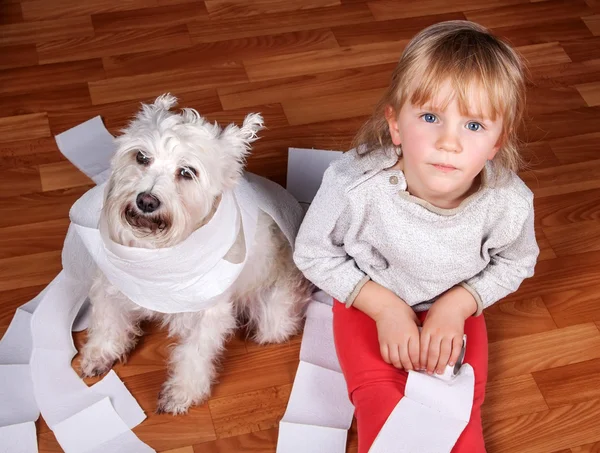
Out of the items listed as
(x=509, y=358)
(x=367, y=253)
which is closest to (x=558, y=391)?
(x=509, y=358)

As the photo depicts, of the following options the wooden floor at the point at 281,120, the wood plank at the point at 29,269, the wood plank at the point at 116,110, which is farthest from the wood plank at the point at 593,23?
the wood plank at the point at 29,269

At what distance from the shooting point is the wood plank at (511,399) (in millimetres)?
1891

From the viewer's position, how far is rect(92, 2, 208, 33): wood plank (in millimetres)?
2629

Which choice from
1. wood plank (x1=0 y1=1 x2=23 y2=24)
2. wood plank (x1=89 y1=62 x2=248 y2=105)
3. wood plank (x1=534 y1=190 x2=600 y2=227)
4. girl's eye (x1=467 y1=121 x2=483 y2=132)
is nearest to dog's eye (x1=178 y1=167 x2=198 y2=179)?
girl's eye (x1=467 y1=121 x2=483 y2=132)

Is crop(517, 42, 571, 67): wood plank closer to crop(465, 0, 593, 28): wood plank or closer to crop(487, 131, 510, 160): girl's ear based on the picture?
crop(465, 0, 593, 28): wood plank

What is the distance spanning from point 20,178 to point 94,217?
56 centimetres

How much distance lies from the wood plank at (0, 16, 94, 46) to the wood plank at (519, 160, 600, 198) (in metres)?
1.34

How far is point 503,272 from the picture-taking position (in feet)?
5.70

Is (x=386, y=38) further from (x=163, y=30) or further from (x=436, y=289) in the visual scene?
(x=436, y=289)

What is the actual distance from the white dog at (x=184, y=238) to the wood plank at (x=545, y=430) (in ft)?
1.63

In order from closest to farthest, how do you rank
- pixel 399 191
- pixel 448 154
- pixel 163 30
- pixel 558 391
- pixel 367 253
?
1. pixel 448 154
2. pixel 399 191
3. pixel 367 253
4. pixel 558 391
5. pixel 163 30

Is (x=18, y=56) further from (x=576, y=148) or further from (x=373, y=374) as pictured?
(x=576, y=148)

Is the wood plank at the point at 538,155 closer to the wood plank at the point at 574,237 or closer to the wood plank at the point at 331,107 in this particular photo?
the wood plank at the point at 574,237

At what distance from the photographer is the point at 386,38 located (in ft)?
8.83
